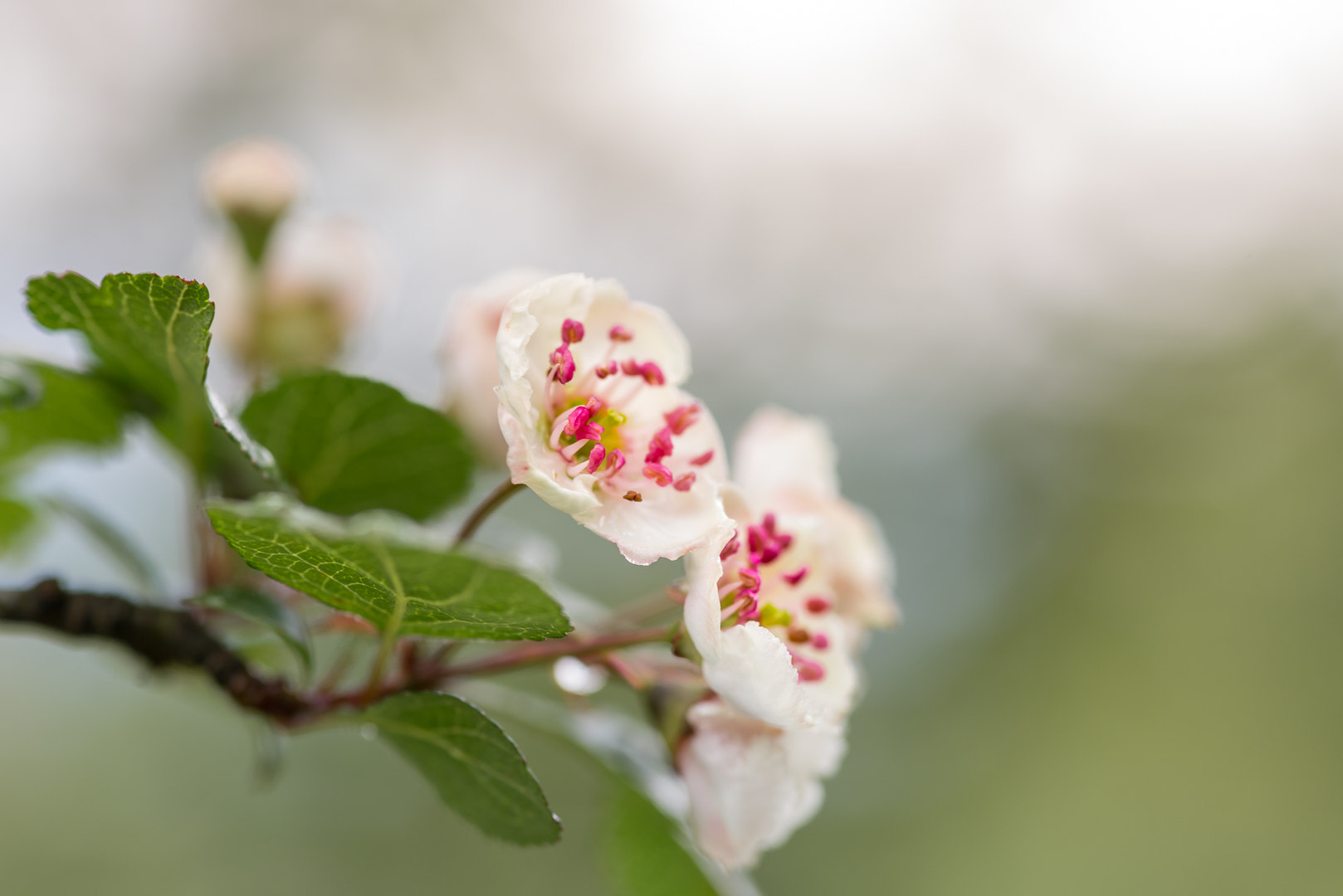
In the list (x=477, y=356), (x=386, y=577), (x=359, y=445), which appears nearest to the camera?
(x=386, y=577)

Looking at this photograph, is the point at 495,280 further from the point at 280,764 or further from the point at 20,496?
the point at 20,496

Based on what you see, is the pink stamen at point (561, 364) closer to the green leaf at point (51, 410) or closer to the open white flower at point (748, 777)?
the open white flower at point (748, 777)

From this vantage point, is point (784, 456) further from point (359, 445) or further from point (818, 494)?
point (359, 445)

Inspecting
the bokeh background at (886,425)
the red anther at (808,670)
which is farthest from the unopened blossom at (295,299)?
the bokeh background at (886,425)

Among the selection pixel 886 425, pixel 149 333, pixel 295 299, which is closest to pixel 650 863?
pixel 149 333

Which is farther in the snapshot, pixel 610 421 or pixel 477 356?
pixel 477 356

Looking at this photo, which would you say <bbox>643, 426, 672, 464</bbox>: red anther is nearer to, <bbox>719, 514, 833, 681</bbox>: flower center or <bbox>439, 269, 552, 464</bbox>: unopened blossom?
<bbox>719, 514, 833, 681</bbox>: flower center
